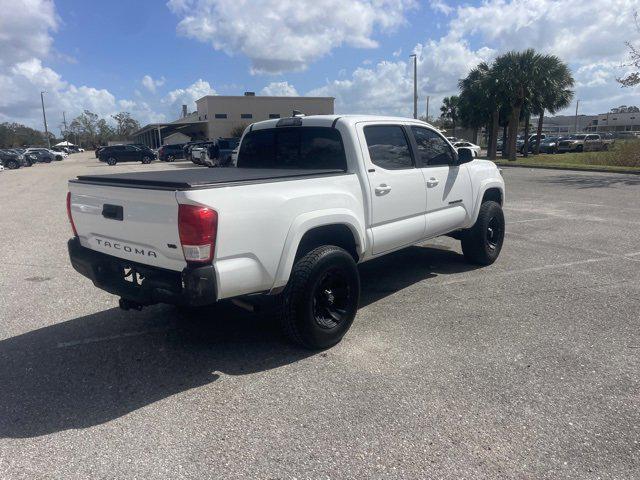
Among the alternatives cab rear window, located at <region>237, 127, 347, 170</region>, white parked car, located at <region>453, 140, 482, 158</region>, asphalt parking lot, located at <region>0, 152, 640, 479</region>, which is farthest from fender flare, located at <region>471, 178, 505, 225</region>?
cab rear window, located at <region>237, 127, 347, 170</region>

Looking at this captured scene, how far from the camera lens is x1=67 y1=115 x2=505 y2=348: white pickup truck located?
327cm

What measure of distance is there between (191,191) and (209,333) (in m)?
1.88

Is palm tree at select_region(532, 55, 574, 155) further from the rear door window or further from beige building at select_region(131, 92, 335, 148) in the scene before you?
beige building at select_region(131, 92, 335, 148)

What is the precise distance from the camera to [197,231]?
3.15 metres

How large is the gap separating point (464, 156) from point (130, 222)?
390 centimetres

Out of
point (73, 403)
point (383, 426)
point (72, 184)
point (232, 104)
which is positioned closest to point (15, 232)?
point (72, 184)

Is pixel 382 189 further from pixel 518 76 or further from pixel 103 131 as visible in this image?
pixel 103 131

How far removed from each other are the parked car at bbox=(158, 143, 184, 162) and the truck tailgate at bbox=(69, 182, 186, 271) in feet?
136

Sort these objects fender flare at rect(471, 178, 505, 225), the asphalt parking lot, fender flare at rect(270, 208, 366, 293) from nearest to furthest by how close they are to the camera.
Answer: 1. the asphalt parking lot
2. fender flare at rect(270, 208, 366, 293)
3. fender flare at rect(471, 178, 505, 225)

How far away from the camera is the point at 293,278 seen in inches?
149

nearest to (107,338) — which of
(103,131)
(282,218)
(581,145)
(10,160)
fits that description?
(282,218)

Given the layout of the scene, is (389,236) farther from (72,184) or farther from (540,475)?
(72,184)

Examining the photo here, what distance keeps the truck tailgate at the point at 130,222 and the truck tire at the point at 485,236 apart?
167 inches

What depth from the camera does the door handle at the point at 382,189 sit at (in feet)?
15.0
